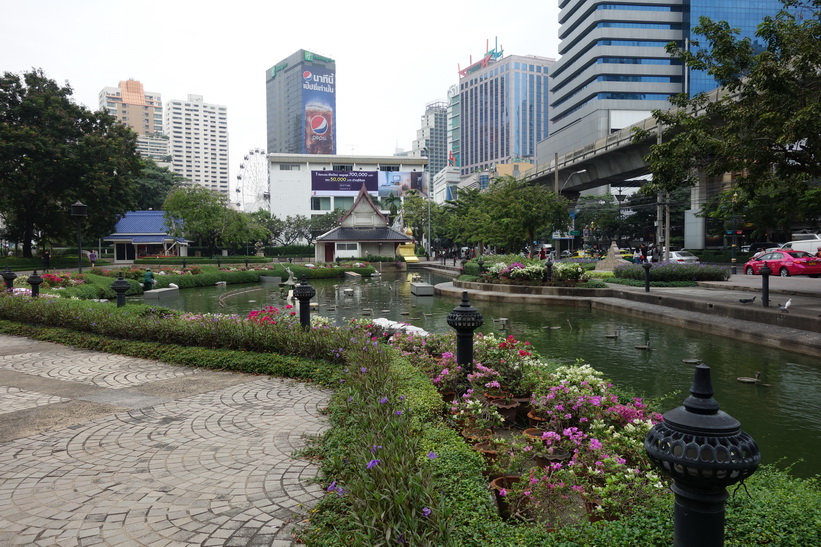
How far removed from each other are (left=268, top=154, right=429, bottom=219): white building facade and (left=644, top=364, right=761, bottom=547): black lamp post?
95.6m

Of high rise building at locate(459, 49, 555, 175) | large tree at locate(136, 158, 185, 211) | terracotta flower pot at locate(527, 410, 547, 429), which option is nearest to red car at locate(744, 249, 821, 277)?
terracotta flower pot at locate(527, 410, 547, 429)

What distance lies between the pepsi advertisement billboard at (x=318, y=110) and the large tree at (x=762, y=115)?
148418mm

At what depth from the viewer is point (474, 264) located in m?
29.7

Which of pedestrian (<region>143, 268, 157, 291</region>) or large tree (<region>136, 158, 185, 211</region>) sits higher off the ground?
large tree (<region>136, 158, 185, 211</region>)

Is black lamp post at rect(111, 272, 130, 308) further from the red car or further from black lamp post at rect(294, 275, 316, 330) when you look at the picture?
the red car

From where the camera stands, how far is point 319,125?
160 m

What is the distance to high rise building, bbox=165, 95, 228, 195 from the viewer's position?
189750 mm

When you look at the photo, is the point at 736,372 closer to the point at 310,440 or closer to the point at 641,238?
the point at 310,440

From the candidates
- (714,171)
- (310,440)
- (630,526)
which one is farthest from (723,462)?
(714,171)

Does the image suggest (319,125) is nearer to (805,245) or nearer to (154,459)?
(805,245)

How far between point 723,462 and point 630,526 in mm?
1373

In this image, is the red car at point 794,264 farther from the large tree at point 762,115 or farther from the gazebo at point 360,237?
the gazebo at point 360,237

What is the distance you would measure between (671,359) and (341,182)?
92624 mm

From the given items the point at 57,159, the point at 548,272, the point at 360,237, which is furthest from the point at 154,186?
the point at 548,272
